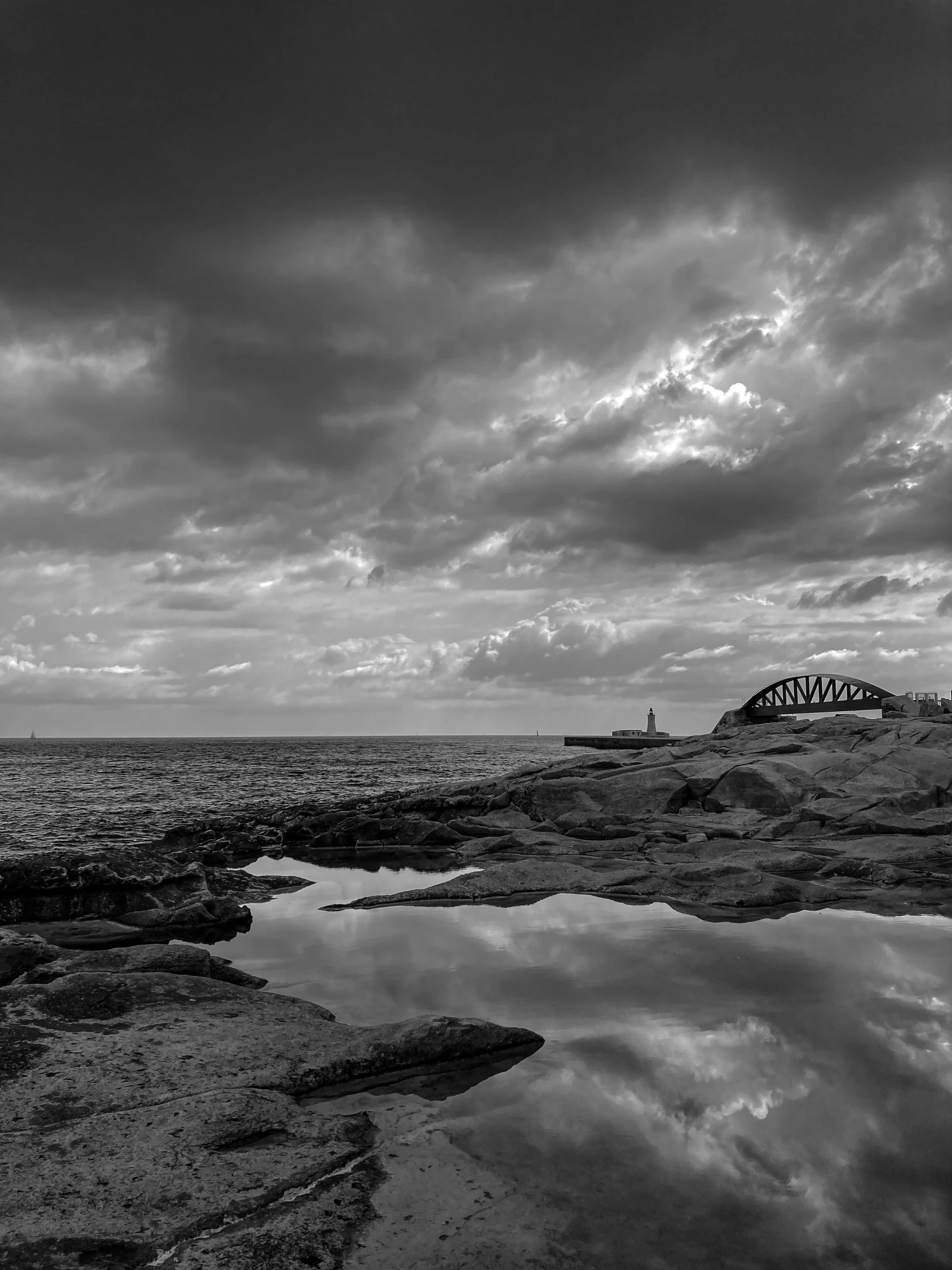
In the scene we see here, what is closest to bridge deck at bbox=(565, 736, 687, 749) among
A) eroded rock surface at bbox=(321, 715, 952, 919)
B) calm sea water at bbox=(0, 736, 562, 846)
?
calm sea water at bbox=(0, 736, 562, 846)

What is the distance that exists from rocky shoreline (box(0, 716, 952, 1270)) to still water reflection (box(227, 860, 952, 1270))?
82cm

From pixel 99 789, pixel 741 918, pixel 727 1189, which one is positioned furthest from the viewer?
pixel 99 789

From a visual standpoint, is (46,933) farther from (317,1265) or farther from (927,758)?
(927,758)

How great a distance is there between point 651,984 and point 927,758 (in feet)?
67.0

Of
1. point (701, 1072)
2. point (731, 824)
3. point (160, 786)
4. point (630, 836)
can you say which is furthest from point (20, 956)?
point (160, 786)

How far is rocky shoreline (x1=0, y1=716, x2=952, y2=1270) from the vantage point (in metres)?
4.31

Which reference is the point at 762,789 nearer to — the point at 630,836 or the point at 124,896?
the point at 630,836

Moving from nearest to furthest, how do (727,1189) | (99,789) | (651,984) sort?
(727,1189)
(651,984)
(99,789)

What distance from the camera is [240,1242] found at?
3932mm

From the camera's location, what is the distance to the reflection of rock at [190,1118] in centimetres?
401

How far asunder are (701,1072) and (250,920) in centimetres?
872

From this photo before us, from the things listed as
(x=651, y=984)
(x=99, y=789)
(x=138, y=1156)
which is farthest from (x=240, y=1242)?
(x=99, y=789)

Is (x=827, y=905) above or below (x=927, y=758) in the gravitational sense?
below

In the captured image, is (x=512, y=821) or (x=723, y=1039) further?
(x=512, y=821)
